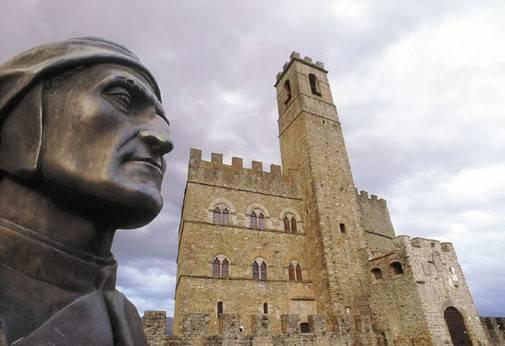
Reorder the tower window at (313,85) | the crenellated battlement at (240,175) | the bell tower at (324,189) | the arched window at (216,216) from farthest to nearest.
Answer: the tower window at (313,85)
the crenellated battlement at (240,175)
the arched window at (216,216)
the bell tower at (324,189)

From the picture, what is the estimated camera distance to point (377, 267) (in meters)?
16.5

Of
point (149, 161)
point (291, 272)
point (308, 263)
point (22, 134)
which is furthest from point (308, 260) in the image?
point (22, 134)

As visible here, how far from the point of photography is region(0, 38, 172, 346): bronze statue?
987 millimetres

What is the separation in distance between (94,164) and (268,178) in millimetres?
18625

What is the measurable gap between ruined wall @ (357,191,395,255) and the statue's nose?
23219 millimetres

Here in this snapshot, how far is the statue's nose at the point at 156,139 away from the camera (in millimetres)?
1247

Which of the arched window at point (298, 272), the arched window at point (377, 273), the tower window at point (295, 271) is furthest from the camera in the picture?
the arched window at point (298, 272)

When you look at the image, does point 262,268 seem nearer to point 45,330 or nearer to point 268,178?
point 268,178

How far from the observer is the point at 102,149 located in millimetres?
1151

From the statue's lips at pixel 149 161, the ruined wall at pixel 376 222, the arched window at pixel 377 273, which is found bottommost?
the statue's lips at pixel 149 161

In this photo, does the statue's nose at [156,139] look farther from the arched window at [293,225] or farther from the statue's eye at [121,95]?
the arched window at [293,225]

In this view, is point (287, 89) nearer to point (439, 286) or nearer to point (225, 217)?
point (225, 217)

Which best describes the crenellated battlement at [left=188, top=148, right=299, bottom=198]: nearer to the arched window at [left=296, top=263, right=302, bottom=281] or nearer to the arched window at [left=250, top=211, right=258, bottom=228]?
the arched window at [left=250, top=211, right=258, bottom=228]

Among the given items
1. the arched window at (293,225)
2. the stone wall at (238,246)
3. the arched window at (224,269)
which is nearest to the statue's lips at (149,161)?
the stone wall at (238,246)
